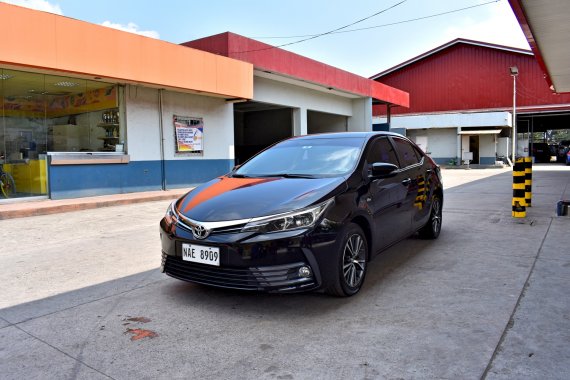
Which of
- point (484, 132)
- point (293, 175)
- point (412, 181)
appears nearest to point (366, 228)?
point (293, 175)

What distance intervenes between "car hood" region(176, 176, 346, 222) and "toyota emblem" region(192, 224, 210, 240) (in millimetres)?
76

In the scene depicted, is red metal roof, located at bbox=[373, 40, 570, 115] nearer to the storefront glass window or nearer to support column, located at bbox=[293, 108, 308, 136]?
support column, located at bbox=[293, 108, 308, 136]

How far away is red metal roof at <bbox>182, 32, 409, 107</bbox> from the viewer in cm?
1539

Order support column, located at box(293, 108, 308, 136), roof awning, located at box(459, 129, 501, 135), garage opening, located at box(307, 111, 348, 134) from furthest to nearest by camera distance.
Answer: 1. roof awning, located at box(459, 129, 501, 135)
2. garage opening, located at box(307, 111, 348, 134)
3. support column, located at box(293, 108, 308, 136)

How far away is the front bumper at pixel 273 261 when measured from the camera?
342cm

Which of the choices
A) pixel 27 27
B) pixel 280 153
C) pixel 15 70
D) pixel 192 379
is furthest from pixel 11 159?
pixel 192 379

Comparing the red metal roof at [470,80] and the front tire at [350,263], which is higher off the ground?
the red metal roof at [470,80]

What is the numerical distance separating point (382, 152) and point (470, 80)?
38.3 meters

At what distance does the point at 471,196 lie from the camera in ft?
40.2

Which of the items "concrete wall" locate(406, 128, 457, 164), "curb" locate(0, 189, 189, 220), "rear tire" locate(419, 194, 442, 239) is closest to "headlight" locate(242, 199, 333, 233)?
"rear tire" locate(419, 194, 442, 239)

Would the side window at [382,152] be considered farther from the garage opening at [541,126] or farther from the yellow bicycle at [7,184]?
the garage opening at [541,126]

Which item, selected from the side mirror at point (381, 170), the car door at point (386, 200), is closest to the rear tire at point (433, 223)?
the car door at point (386, 200)

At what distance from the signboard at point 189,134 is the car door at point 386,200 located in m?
10.7

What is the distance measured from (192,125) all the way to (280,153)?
10823 millimetres
